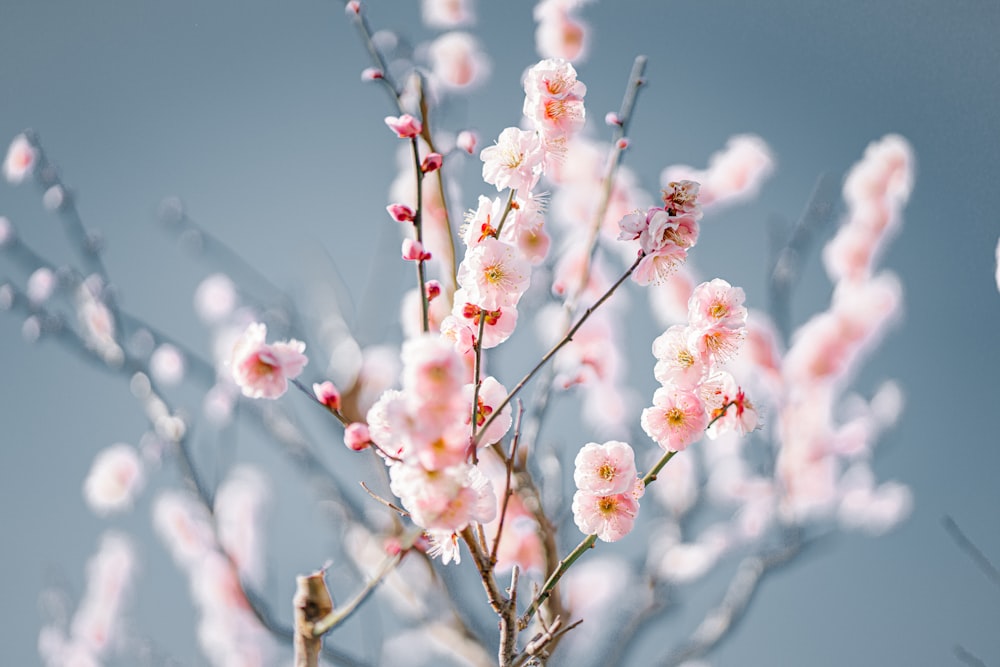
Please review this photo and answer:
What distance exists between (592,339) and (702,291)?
161 cm

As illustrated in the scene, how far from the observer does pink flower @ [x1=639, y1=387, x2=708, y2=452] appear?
1.11 metres

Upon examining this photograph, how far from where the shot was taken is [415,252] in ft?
3.25

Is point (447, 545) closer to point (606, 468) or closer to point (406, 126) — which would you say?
point (606, 468)

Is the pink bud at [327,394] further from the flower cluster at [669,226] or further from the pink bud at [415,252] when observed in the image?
the flower cluster at [669,226]

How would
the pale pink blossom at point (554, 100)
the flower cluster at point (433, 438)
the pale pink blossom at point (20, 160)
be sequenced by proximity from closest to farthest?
the flower cluster at point (433, 438) → the pale pink blossom at point (554, 100) → the pale pink blossom at point (20, 160)

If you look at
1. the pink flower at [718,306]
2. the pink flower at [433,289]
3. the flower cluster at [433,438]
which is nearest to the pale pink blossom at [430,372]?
the flower cluster at [433,438]

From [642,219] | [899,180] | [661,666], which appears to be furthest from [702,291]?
[899,180]

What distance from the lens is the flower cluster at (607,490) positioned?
3.65 feet

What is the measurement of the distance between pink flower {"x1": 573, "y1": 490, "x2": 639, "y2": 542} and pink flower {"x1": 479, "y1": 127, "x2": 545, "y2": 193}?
52 cm

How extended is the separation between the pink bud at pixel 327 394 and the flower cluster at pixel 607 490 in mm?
427

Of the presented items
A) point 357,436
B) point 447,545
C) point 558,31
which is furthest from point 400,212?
point 558,31

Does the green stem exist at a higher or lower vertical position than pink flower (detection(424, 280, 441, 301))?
lower

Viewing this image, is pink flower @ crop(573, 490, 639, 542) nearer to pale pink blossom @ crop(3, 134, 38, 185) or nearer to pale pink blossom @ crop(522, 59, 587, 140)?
pale pink blossom @ crop(522, 59, 587, 140)

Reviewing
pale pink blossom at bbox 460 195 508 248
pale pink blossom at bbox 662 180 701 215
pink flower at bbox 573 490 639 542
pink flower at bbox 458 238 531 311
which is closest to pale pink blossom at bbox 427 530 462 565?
pink flower at bbox 573 490 639 542
